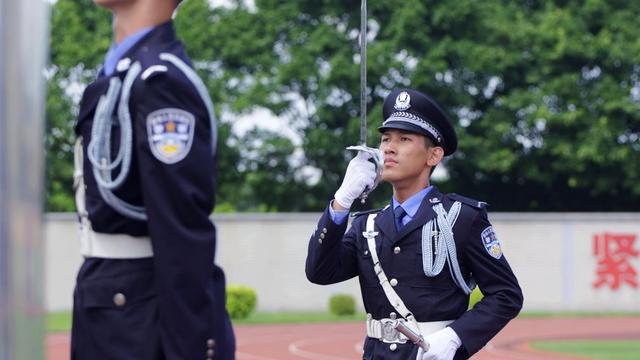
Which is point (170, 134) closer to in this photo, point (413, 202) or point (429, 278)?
point (429, 278)

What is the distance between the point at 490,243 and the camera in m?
4.20

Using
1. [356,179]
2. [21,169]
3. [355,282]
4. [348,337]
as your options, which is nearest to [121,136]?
[21,169]

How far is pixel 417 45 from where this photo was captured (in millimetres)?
28734

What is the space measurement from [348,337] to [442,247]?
14618 millimetres

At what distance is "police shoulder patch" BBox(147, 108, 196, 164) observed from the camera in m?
2.67

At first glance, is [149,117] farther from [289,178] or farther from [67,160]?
[67,160]

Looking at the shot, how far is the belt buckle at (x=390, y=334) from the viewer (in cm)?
414

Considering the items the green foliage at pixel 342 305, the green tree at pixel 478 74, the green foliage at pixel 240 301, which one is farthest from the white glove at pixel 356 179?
the green tree at pixel 478 74

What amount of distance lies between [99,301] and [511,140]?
26.7 meters

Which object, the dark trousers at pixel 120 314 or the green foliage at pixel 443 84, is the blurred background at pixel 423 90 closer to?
the green foliage at pixel 443 84

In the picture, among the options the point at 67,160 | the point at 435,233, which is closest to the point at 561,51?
the point at 67,160

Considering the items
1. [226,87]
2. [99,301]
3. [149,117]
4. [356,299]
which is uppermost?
[226,87]

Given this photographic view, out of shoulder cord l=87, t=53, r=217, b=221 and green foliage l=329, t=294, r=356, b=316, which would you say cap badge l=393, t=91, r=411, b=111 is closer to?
shoulder cord l=87, t=53, r=217, b=221

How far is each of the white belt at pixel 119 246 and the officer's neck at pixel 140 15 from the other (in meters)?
0.47
